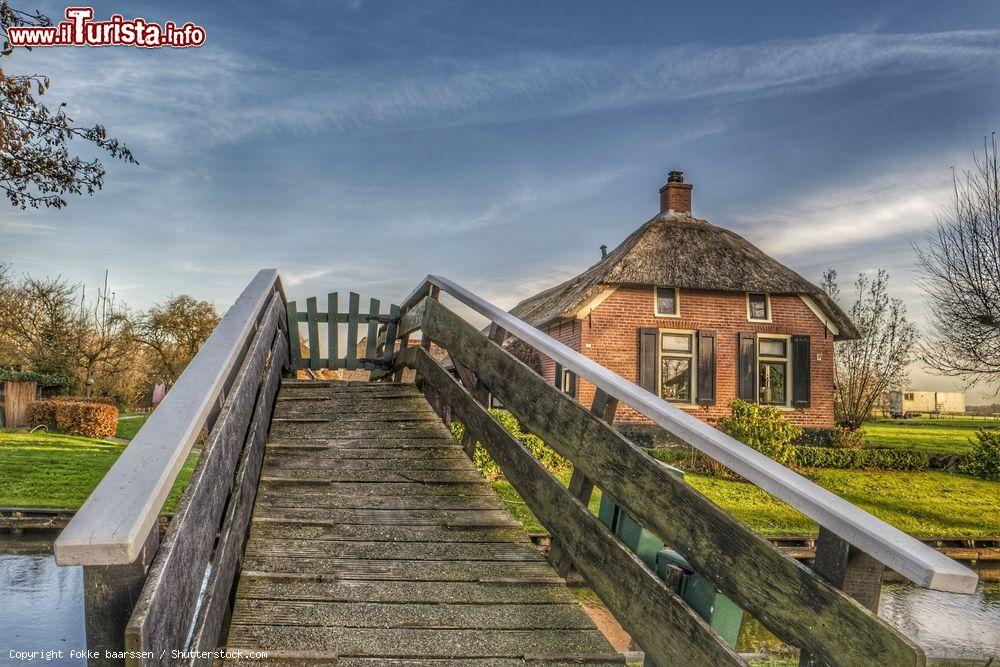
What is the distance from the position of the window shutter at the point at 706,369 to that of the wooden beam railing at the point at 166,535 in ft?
51.1

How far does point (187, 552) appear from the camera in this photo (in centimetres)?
189

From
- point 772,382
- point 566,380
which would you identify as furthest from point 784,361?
point 566,380

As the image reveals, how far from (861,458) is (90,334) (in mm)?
24328

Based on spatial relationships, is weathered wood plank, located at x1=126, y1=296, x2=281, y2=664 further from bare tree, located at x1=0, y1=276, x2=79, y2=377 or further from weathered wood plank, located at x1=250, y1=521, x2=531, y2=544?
bare tree, located at x1=0, y1=276, x2=79, y2=377

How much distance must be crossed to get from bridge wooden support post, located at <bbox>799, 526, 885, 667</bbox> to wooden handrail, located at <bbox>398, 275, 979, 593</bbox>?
0.20 feet

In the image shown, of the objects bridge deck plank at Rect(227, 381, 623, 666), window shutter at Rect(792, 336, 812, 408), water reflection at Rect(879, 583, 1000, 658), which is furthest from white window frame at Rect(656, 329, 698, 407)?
bridge deck plank at Rect(227, 381, 623, 666)

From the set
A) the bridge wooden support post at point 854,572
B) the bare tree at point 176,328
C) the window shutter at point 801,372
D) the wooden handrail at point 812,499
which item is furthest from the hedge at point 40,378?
the bridge wooden support post at point 854,572

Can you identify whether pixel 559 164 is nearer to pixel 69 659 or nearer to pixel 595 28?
pixel 595 28

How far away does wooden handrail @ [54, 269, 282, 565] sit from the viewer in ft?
4.27

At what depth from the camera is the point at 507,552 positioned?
335cm

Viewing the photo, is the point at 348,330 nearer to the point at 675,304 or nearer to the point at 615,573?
the point at 615,573

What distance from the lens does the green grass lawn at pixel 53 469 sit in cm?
1075

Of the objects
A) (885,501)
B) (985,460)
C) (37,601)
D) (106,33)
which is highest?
(106,33)

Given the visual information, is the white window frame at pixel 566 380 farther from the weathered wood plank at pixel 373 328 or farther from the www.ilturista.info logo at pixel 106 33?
the www.ilturista.info logo at pixel 106 33
